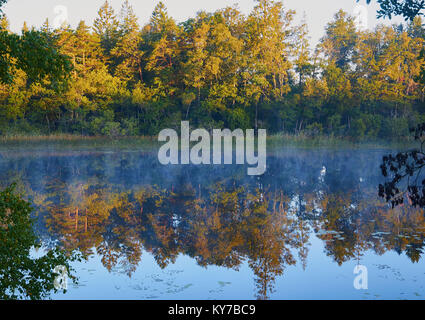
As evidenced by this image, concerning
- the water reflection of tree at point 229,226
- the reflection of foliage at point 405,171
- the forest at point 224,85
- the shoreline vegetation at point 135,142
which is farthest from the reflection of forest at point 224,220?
the forest at point 224,85

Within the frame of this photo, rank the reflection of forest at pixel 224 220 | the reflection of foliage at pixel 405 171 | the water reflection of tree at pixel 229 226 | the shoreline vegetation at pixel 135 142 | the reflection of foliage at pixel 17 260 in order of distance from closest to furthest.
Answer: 1. the reflection of foliage at pixel 17 260
2. the reflection of foliage at pixel 405 171
3. the water reflection of tree at pixel 229 226
4. the reflection of forest at pixel 224 220
5. the shoreline vegetation at pixel 135 142

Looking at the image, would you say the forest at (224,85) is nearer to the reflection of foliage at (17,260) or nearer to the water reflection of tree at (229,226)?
the water reflection of tree at (229,226)

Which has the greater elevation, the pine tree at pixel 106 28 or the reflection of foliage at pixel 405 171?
the pine tree at pixel 106 28

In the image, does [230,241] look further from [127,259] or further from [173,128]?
[173,128]

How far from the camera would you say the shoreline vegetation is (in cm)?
3841

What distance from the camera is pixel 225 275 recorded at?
28.0 ft

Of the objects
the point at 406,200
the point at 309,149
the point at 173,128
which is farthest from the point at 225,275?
the point at 173,128

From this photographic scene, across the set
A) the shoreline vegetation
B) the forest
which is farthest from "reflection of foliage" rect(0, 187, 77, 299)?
the forest

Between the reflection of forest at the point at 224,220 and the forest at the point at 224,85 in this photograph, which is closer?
the reflection of forest at the point at 224,220

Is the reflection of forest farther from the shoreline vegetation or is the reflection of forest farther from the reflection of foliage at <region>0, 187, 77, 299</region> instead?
the shoreline vegetation

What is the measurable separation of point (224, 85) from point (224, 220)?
3266cm

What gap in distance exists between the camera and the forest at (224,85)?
43.2 meters

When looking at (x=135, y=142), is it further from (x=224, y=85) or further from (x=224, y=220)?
(x=224, y=220)

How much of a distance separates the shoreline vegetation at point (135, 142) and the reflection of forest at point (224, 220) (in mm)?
17370
